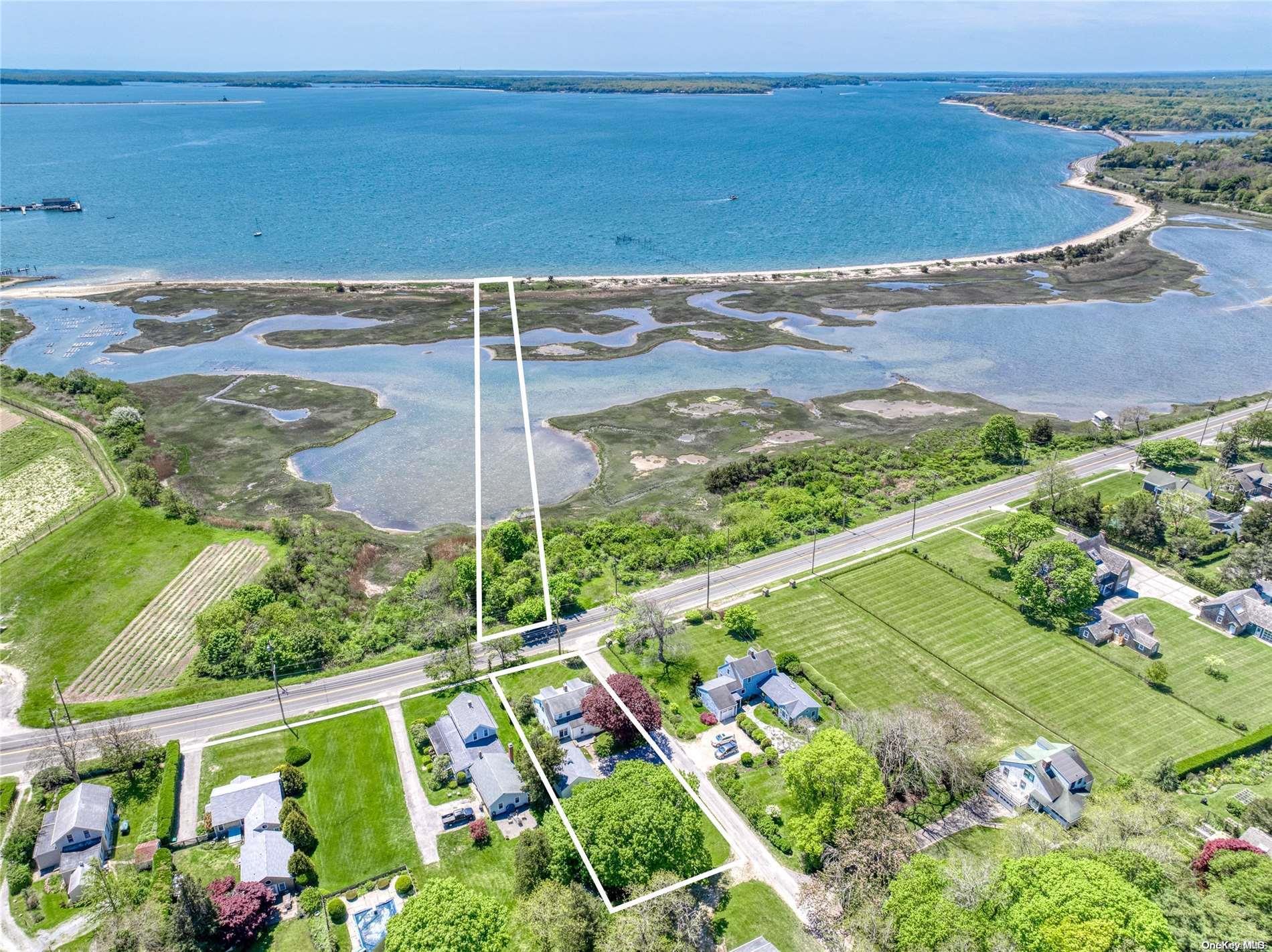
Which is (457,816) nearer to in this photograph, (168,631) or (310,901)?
(310,901)

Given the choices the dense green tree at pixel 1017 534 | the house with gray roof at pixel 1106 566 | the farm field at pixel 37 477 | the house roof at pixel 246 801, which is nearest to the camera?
the house roof at pixel 246 801

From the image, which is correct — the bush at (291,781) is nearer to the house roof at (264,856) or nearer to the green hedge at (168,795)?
the house roof at (264,856)

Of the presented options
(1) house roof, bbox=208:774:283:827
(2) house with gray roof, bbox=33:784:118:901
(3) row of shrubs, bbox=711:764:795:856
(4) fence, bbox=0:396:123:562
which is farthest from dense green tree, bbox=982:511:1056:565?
(4) fence, bbox=0:396:123:562

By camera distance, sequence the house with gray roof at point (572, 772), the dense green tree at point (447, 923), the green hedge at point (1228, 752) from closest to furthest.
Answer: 1. the dense green tree at point (447, 923)
2. the house with gray roof at point (572, 772)
3. the green hedge at point (1228, 752)

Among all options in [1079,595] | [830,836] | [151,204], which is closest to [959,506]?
[1079,595]

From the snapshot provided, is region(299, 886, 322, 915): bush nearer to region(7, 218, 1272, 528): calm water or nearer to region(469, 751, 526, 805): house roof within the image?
region(469, 751, 526, 805): house roof

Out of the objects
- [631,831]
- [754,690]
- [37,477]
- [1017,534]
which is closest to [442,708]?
[631,831]

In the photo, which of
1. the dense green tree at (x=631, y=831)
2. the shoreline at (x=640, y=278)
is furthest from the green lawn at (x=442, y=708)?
the shoreline at (x=640, y=278)
